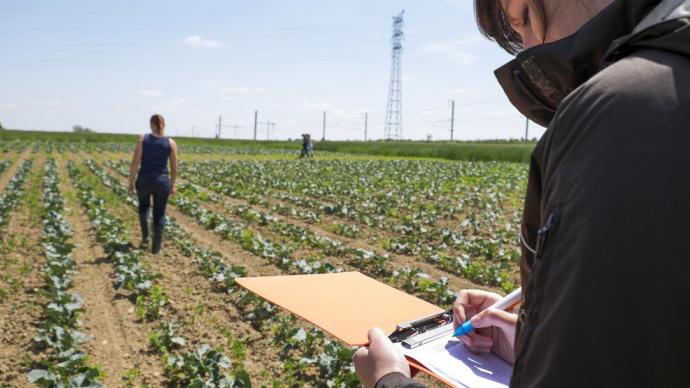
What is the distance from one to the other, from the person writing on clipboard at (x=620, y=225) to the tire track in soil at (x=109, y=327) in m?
4.46

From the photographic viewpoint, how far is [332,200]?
49.8 ft

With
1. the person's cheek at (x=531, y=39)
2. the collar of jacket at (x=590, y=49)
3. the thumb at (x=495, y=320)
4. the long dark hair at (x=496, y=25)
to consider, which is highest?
the long dark hair at (x=496, y=25)

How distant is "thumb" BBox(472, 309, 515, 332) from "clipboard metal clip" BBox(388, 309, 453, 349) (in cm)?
15

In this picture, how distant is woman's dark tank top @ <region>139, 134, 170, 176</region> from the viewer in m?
8.42

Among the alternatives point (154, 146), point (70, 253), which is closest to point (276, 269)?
point (154, 146)

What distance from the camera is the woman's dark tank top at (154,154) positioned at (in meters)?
8.42

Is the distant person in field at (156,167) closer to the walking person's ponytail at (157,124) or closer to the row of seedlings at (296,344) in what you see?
the walking person's ponytail at (157,124)

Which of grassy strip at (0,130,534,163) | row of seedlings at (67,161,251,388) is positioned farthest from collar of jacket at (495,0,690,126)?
grassy strip at (0,130,534,163)

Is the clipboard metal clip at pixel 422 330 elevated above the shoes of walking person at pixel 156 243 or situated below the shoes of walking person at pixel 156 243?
above

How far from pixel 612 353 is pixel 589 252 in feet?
0.40

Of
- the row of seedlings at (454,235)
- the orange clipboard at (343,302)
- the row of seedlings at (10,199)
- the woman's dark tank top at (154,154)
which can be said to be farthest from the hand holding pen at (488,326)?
the row of seedlings at (10,199)

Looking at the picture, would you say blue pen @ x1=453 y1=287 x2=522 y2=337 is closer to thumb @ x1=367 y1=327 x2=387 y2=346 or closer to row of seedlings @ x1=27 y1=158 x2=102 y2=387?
thumb @ x1=367 y1=327 x2=387 y2=346

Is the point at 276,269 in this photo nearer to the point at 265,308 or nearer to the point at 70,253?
the point at 265,308

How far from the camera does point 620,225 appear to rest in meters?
0.63
